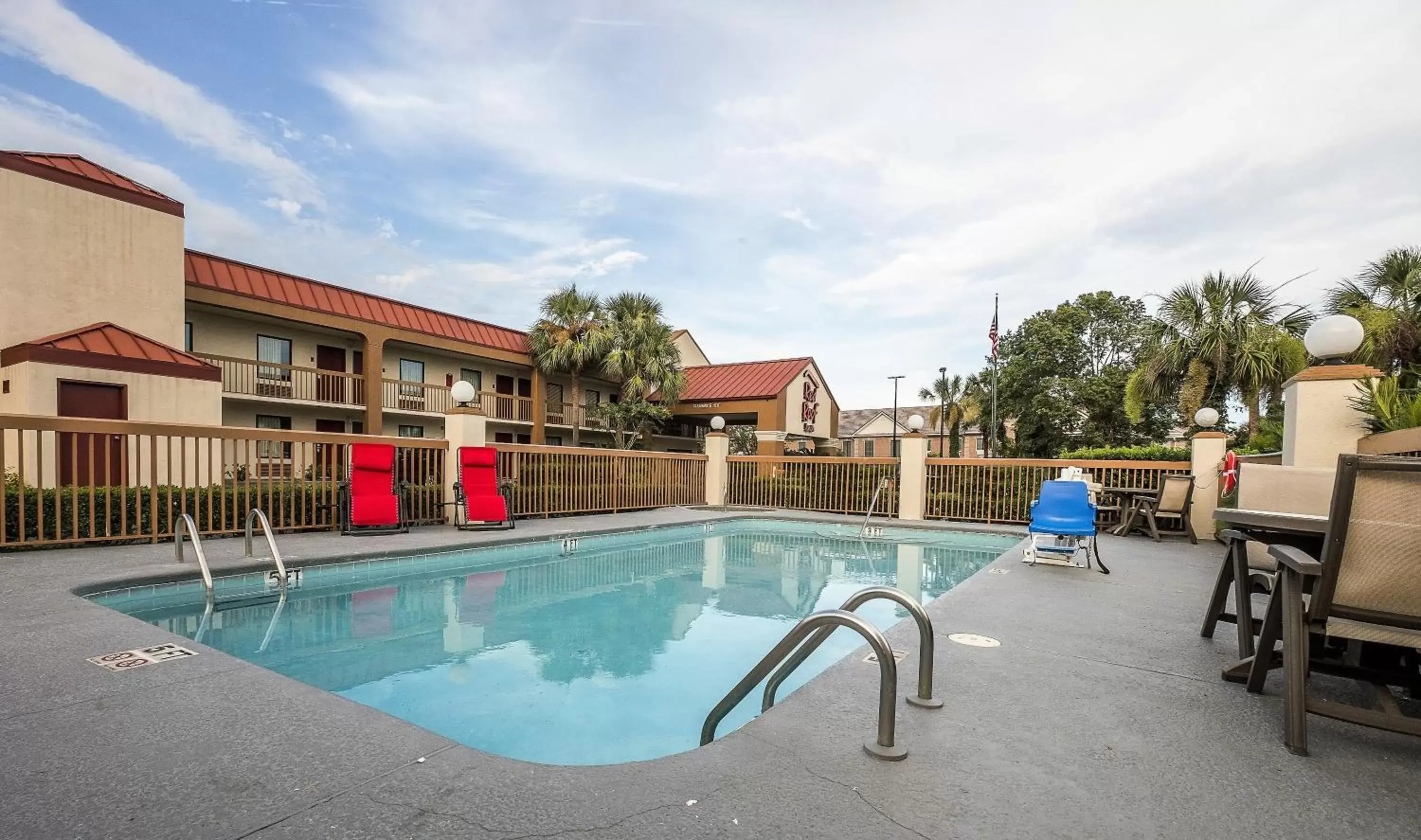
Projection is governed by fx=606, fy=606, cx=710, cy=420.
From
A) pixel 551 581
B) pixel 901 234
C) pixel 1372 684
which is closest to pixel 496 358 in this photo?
pixel 901 234

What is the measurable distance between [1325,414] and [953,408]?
1475 inches

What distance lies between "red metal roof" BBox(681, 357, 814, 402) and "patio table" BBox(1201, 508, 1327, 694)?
65.5ft

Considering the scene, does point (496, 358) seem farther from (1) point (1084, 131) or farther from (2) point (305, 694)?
(2) point (305, 694)

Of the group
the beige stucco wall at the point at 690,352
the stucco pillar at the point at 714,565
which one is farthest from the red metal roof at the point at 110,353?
the beige stucco wall at the point at 690,352

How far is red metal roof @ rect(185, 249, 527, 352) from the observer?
1495 centimetres

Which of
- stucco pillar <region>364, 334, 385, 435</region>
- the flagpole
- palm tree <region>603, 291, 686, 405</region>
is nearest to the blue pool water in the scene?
stucco pillar <region>364, 334, 385, 435</region>

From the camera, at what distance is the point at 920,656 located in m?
2.50

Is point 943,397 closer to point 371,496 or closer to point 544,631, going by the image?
point 371,496

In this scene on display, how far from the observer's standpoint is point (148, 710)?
2346mm

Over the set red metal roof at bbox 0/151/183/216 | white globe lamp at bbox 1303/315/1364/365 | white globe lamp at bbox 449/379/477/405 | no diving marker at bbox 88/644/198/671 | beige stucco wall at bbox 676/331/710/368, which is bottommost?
no diving marker at bbox 88/644/198/671

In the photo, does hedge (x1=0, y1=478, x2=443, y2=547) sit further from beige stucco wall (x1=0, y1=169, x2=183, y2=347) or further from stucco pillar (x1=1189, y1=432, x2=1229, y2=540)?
stucco pillar (x1=1189, y1=432, x2=1229, y2=540)

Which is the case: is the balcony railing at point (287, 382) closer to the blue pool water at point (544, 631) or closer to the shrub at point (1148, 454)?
the blue pool water at point (544, 631)

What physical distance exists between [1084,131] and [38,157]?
19.2 meters

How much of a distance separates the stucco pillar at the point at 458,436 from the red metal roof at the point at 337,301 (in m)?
9.82
